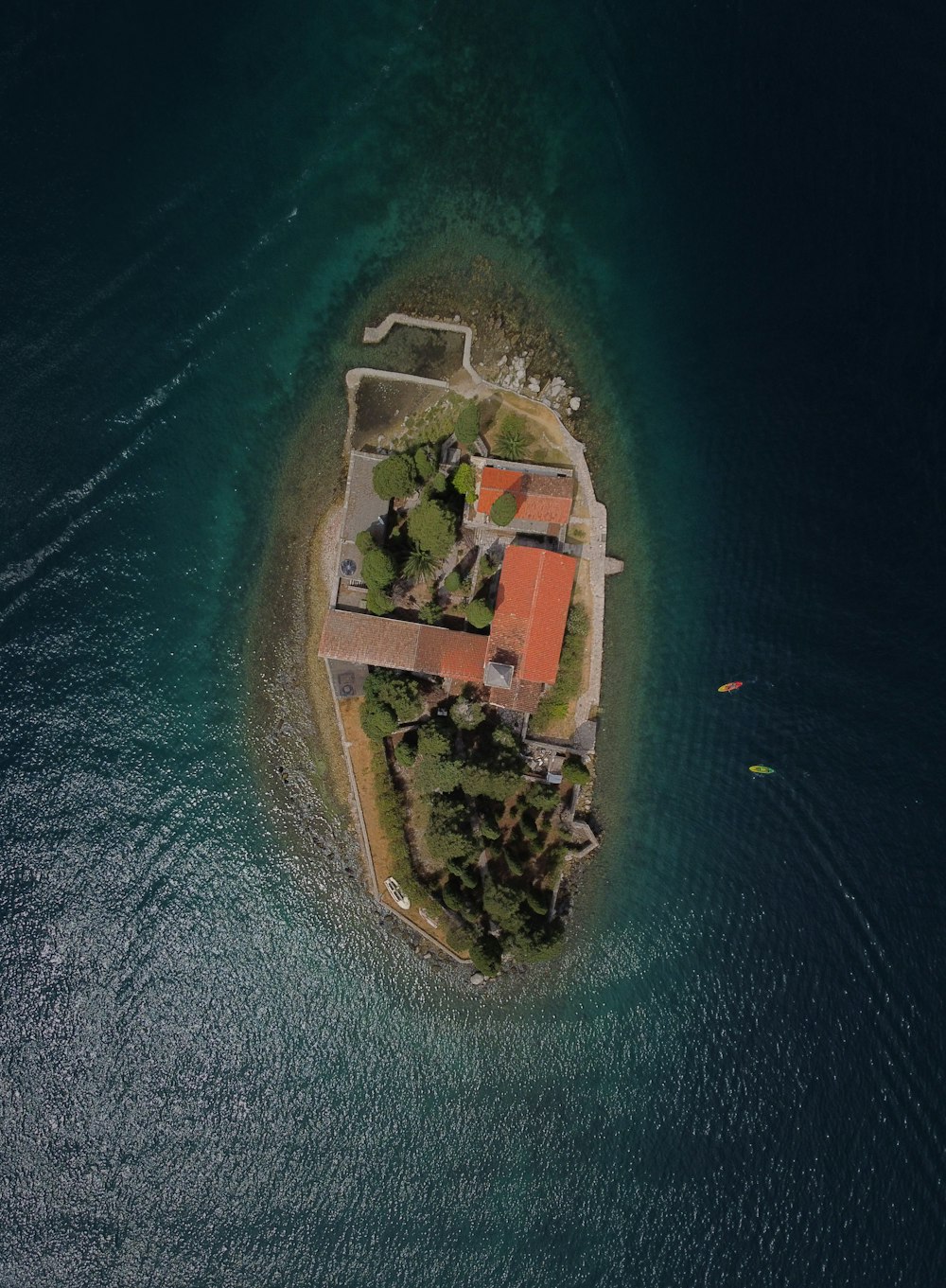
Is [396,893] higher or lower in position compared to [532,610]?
lower

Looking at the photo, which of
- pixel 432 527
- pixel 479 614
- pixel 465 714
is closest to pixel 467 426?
pixel 432 527

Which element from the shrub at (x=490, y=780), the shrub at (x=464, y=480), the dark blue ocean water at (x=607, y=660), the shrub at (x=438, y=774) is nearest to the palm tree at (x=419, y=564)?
the shrub at (x=464, y=480)

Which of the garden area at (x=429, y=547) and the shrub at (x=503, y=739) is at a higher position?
the garden area at (x=429, y=547)

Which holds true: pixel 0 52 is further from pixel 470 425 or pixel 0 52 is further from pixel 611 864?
pixel 611 864

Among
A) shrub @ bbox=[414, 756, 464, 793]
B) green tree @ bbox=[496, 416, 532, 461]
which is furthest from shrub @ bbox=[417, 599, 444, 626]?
green tree @ bbox=[496, 416, 532, 461]

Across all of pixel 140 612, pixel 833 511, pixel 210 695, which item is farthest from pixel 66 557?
pixel 833 511

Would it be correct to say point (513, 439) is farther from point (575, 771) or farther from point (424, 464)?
point (575, 771)

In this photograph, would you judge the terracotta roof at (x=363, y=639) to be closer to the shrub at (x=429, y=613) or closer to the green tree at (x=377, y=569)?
the shrub at (x=429, y=613)
